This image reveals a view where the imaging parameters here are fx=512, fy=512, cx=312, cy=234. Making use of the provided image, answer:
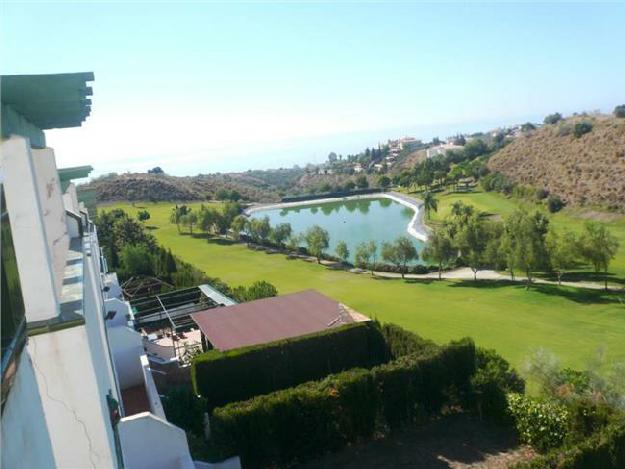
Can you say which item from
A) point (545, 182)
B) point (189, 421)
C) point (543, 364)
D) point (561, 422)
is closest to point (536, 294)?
point (543, 364)

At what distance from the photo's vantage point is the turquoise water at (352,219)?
58.1 metres

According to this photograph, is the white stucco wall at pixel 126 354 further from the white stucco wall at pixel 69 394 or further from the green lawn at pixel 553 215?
the green lawn at pixel 553 215

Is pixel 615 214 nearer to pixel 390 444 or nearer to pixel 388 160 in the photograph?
pixel 390 444

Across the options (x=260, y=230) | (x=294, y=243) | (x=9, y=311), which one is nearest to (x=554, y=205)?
(x=294, y=243)

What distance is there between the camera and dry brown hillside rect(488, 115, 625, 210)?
59188mm

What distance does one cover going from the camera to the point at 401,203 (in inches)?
3273

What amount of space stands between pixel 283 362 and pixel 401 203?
67.9m

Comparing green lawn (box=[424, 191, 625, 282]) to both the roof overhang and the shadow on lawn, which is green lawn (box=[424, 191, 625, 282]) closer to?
the shadow on lawn

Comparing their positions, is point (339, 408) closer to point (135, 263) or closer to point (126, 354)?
point (126, 354)

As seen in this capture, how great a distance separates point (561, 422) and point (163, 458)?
Result: 33.1 ft

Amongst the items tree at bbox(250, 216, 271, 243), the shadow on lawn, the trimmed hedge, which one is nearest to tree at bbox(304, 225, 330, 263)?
tree at bbox(250, 216, 271, 243)

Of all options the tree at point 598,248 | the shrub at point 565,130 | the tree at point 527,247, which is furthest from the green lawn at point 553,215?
the shrub at point 565,130

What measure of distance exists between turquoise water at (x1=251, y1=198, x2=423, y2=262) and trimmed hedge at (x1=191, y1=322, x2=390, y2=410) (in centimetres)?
2797

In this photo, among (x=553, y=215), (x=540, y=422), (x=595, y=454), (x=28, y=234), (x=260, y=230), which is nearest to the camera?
(x=28, y=234)
